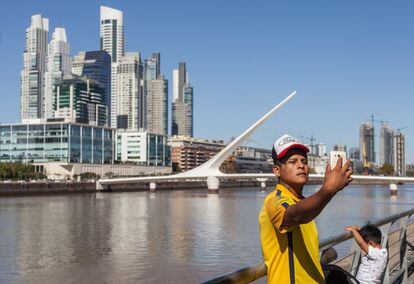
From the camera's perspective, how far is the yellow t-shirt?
5.95 ft

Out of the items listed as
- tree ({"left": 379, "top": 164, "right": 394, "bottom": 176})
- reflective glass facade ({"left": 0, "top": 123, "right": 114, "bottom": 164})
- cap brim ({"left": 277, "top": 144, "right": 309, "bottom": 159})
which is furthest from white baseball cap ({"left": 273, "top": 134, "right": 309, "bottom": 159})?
tree ({"left": 379, "top": 164, "right": 394, "bottom": 176})

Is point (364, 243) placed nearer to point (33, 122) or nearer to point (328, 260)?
point (328, 260)

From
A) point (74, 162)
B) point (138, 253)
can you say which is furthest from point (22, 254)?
point (74, 162)

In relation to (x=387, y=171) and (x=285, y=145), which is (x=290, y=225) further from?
(x=387, y=171)

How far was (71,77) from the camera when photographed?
5207 inches

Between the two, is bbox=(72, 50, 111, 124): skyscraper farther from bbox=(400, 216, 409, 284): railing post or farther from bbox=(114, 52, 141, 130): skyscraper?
bbox=(400, 216, 409, 284): railing post

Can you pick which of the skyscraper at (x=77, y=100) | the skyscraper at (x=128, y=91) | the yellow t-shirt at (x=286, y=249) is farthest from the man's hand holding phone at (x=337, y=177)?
the skyscraper at (x=128, y=91)

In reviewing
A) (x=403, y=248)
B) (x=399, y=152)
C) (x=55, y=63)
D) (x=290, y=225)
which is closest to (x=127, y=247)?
(x=403, y=248)

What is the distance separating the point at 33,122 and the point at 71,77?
5019cm

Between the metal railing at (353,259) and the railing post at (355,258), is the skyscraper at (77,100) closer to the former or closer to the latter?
the metal railing at (353,259)

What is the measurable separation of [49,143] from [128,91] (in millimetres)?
104910

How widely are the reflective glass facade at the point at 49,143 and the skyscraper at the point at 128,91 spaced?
294 feet

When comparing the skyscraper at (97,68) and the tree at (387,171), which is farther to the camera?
the skyscraper at (97,68)

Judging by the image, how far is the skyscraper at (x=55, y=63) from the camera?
159 meters
